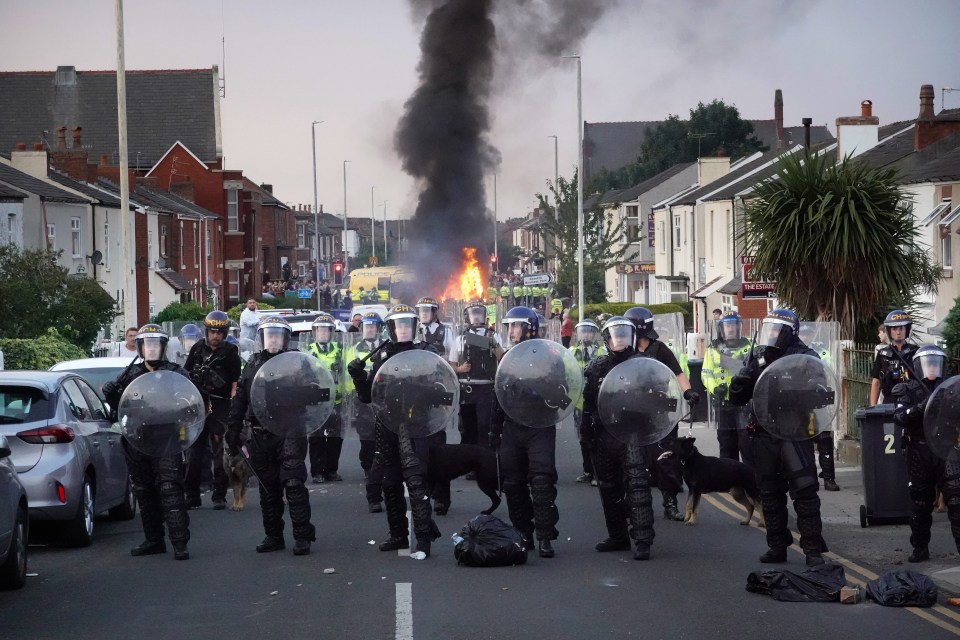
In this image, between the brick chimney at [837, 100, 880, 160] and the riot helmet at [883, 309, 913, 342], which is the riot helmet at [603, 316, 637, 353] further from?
the brick chimney at [837, 100, 880, 160]

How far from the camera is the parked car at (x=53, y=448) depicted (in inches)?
405

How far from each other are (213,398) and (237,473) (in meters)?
0.90

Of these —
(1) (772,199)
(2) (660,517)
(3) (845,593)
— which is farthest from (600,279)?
(3) (845,593)

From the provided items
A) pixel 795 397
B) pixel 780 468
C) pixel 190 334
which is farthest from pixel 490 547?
pixel 190 334

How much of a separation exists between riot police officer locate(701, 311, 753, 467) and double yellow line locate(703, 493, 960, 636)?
62cm

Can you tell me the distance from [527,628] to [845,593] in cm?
208

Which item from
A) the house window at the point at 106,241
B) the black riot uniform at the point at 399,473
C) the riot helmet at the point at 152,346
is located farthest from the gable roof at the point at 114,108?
the black riot uniform at the point at 399,473

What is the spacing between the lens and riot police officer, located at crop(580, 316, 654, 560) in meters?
9.94

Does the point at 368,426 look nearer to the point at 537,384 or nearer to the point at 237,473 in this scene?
the point at 237,473

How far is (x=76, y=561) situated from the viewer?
1033 cm

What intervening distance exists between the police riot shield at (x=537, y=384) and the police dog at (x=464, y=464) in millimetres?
921

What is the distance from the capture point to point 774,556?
9742mm

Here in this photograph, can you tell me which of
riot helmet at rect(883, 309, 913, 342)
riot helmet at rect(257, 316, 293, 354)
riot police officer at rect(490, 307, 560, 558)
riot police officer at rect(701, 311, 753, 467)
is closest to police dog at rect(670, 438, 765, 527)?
riot police officer at rect(490, 307, 560, 558)

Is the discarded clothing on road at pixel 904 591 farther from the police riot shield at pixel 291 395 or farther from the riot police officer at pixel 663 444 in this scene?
the police riot shield at pixel 291 395
